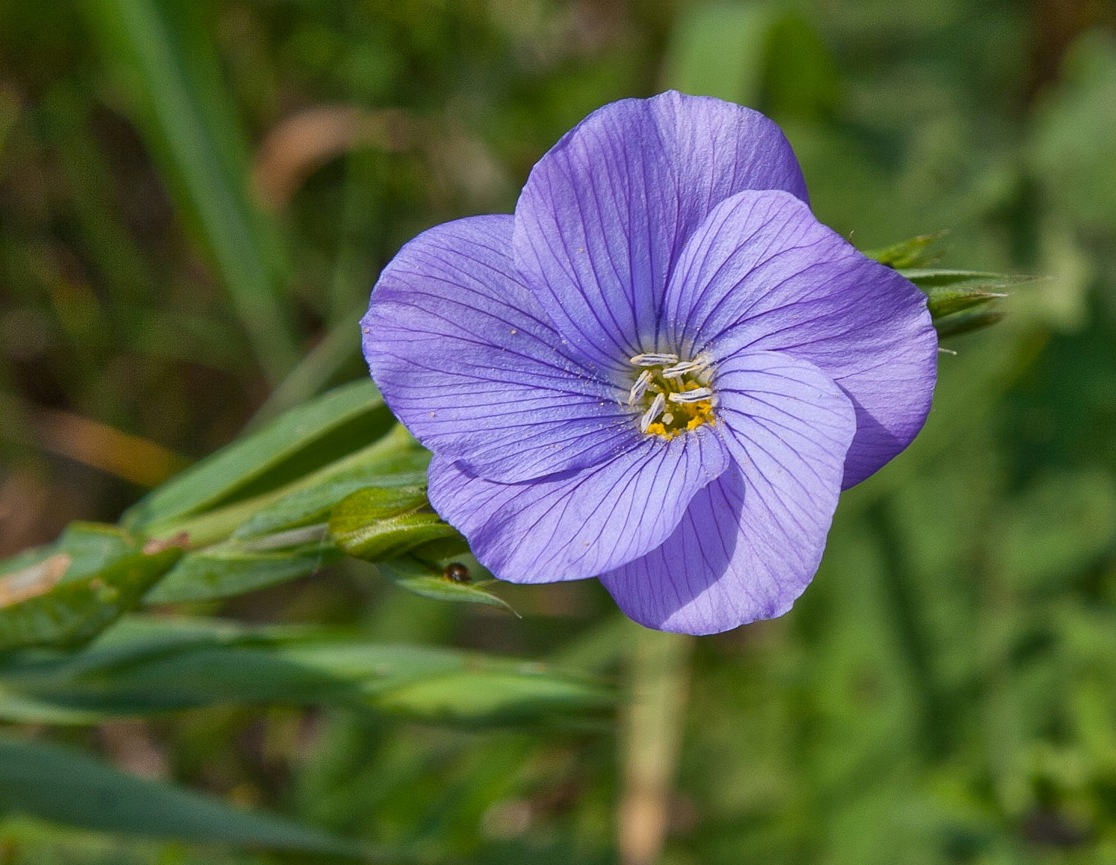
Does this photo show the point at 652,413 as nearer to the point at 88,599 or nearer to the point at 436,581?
the point at 436,581

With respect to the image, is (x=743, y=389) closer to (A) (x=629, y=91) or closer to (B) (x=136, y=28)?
(B) (x=136, y=28)

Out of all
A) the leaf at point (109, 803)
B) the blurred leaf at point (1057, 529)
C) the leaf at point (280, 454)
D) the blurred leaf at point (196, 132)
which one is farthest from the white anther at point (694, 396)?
the blurred leaf at point (1057, 529)

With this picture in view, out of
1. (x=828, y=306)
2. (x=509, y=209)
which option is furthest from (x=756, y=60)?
(x=828, y=306)

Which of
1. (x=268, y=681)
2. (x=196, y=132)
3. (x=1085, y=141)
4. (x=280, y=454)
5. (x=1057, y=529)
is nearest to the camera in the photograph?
(x=280, y=454)

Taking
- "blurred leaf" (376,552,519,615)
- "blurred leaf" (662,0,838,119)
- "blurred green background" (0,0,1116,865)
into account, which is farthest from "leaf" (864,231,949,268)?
"blurred leaf" (662,0,838,119)

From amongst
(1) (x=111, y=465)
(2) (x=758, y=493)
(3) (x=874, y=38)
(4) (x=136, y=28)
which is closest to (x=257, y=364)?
(1) (x=111, y=465)

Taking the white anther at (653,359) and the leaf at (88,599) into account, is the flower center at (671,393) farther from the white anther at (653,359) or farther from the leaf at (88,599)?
the leaf at (88,599)

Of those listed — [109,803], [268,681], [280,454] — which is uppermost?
[280,454]
